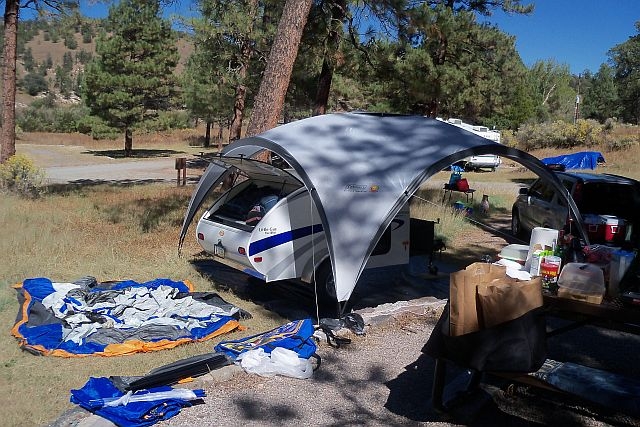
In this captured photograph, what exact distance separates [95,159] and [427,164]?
35702 millimetres

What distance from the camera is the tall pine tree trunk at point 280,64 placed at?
38.5 ft

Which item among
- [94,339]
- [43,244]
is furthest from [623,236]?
[43,244]

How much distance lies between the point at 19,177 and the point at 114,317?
11.2m

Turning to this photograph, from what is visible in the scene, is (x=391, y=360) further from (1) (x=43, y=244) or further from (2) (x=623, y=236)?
(1) (x=43, y=244)

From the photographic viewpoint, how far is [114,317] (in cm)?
730

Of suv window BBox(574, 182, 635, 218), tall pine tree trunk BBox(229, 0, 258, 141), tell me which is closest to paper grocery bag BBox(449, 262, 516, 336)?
suv window BBox(574, 182, 635, 218)

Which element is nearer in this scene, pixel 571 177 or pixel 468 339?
pixel 468 339

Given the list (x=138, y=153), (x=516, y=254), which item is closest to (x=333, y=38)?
(x=516, y=254)

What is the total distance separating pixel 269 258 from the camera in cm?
782

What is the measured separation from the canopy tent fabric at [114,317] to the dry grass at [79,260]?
149 millimetres

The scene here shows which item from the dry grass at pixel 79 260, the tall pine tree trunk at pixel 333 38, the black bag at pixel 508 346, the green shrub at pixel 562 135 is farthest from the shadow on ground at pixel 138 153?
the black bag at pixel 508 346

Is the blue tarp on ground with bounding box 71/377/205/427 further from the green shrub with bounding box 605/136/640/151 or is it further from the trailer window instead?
the green shrub with bounding box 605/136/640/151

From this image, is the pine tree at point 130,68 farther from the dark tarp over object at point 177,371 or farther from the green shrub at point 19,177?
the dark tarp over object at point 177,371

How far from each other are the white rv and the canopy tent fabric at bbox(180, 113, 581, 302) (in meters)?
0.62
